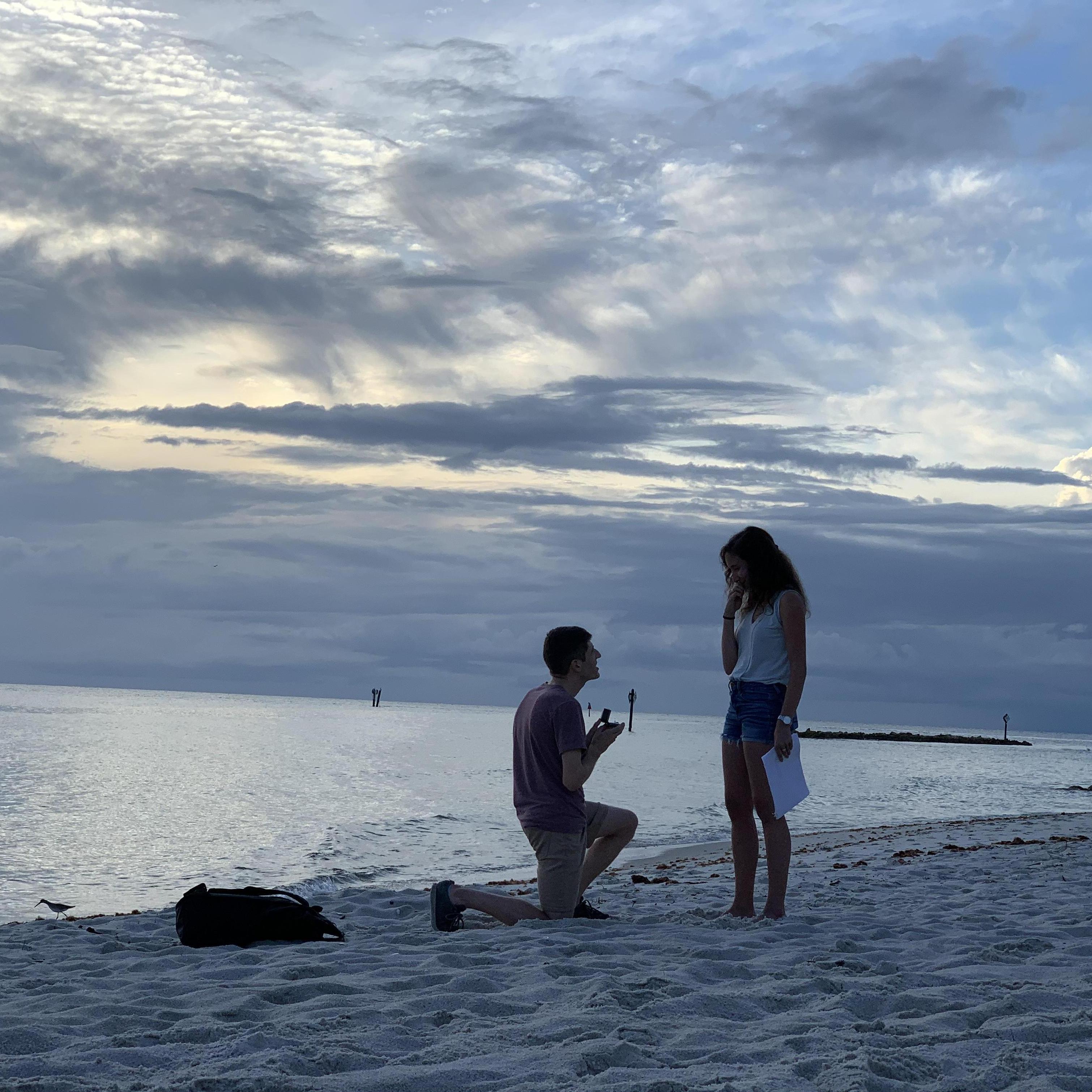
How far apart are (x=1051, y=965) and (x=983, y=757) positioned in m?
57.9

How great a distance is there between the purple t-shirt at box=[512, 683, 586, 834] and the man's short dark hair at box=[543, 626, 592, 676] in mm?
112

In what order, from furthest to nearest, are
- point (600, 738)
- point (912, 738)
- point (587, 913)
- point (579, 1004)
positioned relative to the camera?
1. point (912, 738)
2. point (587, 913)
3. point (600, 738)
4. point (579, 1004)

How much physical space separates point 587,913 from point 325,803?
14738 mm

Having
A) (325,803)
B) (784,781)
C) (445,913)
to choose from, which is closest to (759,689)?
(784,781)

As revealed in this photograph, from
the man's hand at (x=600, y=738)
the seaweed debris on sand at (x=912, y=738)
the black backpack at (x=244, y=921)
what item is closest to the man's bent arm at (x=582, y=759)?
the man's hand at (x=600, y=738)

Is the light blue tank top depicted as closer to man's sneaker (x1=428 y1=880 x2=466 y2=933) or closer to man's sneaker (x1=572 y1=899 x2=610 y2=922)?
man's sneaker (x1=572 y1=899 x2=610 y2=922)

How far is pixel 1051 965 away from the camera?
455 cm

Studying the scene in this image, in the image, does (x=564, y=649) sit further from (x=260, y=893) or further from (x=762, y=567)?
(x=260, y=893)

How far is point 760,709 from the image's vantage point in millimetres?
5473

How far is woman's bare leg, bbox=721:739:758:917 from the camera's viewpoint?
5.60m

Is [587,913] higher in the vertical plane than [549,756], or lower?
lower

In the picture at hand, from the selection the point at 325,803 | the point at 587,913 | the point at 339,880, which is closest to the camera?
the point at 587,913

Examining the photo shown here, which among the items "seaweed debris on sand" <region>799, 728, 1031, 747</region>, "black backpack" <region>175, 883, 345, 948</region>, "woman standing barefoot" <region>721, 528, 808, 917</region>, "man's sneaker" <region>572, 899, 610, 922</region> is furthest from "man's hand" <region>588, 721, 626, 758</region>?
"seaweed debris on sand" <region>799, 728, 1031, 747</region>

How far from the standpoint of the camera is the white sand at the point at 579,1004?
10.2 feet
